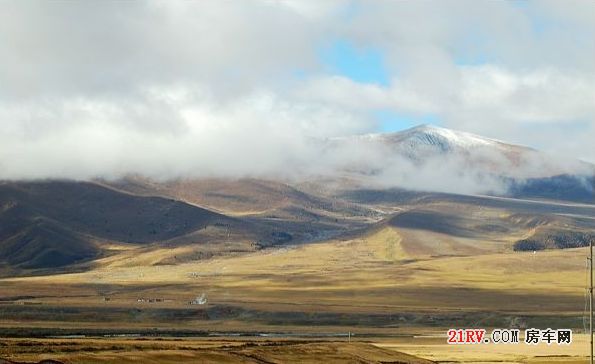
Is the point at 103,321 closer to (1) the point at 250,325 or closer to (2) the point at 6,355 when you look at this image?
(1) the point at 250,325

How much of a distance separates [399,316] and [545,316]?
25.1m

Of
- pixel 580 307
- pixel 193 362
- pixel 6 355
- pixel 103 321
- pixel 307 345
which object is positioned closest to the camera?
pixel 6 355

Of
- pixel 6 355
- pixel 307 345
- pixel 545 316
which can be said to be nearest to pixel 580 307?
pixel 545 316

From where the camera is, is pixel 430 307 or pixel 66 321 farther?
pixel 430 307

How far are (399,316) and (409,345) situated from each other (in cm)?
4892

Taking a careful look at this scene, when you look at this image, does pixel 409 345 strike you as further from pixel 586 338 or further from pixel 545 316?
pixel 545 316

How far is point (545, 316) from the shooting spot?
17175cm

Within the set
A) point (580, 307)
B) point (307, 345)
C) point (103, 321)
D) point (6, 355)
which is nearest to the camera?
point (6, 355)

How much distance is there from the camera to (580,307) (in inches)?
7456

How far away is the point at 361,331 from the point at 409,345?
27.6 metres

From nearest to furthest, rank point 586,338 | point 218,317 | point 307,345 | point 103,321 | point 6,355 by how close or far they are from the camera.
A: point 6,355 → point 307,345 → point 586,338 → point 103,321 → point 218,317

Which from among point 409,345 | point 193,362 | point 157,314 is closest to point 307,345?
point 193,362

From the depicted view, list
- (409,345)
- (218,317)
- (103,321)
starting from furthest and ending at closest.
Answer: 1. (218,317)
2. (103,321)
3. (409,345)

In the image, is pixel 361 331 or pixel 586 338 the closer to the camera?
pixel 586 338
